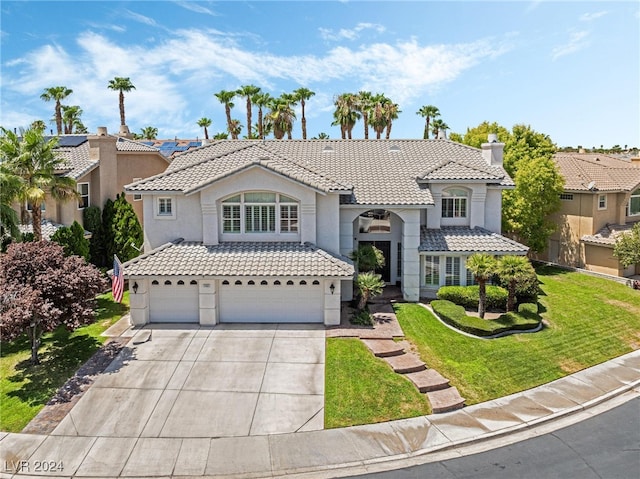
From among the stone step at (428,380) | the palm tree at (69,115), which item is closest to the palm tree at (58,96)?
the palm tree at (69,115)

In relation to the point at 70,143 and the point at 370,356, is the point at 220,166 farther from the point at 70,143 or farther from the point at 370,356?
the point at 70,143

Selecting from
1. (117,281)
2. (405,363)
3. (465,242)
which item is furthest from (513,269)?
(117,281)

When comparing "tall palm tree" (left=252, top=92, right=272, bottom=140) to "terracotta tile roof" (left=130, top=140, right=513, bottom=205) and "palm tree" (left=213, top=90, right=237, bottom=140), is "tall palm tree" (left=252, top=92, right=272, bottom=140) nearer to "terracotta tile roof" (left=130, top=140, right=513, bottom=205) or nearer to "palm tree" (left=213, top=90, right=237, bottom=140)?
"palm tree" (left=213, top=90, right=237, bottom=140)

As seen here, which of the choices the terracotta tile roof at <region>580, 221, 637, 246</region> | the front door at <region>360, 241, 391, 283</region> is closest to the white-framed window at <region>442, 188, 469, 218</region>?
the front door at <region>360, 241, 391, 283</region>

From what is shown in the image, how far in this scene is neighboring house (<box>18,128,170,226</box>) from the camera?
1134 inches

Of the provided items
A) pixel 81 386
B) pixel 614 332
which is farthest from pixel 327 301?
pixel 614 332

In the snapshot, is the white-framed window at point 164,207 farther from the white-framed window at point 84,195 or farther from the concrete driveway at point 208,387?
the white-framed window at point 84,195

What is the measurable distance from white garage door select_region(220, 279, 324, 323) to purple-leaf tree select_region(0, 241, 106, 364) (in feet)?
18.4

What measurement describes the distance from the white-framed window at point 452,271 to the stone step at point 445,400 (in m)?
10.0

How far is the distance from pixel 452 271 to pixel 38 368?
1931 centimetres

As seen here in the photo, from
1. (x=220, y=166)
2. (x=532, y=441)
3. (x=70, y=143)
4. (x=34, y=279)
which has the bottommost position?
(x=532, y=441)

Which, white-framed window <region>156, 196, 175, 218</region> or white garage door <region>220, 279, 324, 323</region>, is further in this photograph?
white-framed window <region>156, 196, 175, 218</region>

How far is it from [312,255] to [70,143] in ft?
71.0

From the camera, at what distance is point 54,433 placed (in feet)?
45.4
